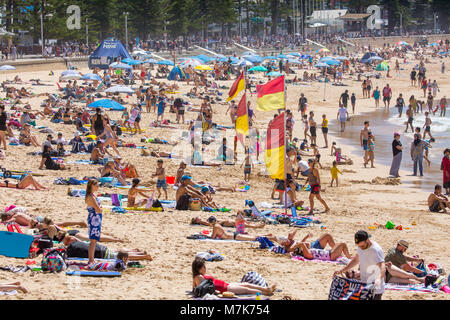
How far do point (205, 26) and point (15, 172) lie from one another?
5861 cm

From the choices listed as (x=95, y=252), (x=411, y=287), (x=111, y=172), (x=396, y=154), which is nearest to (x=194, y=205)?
(x=111, y=172)

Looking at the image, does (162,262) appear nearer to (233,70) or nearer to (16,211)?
(16,211)

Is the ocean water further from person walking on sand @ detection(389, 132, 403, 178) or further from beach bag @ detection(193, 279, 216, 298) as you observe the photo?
beach bag @ detection(193, 279, 216, 298)

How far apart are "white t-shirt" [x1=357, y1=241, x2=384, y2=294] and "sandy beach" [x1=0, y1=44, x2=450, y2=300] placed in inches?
63.0

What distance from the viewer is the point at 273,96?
1382 cm

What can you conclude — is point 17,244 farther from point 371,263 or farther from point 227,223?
point 371,263

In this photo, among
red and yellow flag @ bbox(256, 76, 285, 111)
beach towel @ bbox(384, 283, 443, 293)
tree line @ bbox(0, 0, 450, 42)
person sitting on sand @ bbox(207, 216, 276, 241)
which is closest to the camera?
beach towel @ bbox(384, 283, 443, 293)

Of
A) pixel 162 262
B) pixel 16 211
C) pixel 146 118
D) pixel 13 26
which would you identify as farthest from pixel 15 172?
pixel 13 26

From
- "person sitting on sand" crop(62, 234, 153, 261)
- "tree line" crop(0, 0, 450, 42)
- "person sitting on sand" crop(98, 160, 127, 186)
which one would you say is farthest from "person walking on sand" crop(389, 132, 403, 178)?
"tree line" crop(0, 0, 450, 42)

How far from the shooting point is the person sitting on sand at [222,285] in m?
7.98

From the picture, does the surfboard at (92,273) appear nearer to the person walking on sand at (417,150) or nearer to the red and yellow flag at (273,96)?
the red and yellow flag at (273,96)

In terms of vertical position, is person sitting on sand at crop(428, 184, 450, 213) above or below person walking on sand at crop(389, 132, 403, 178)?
below

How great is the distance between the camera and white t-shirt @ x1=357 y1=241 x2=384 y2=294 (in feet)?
22.6

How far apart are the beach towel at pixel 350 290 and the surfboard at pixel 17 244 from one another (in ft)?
14.9
